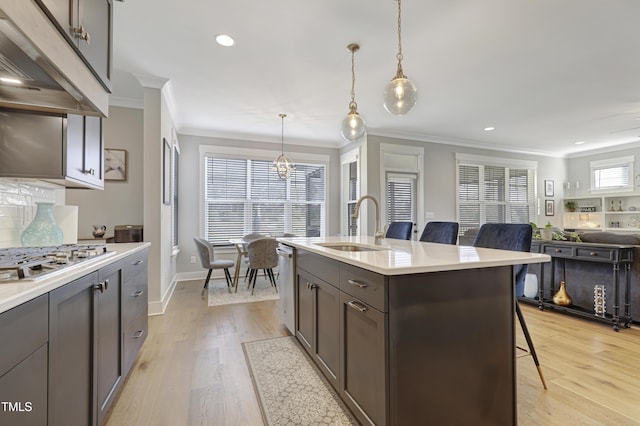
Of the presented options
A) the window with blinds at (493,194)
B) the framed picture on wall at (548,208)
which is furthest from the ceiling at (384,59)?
the framed picture on wall at (548,208)

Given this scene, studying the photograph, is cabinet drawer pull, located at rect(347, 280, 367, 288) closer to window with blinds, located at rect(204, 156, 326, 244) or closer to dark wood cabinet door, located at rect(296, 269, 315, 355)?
dark wood cabinet door, located at rect(296, 269, 315, 355)

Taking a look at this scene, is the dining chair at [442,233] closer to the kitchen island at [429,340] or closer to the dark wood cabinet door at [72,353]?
the kitchen island at [429,340]

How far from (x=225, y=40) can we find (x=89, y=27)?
4.44ft

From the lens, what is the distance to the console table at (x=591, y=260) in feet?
9.33

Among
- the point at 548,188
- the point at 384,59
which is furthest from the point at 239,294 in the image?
the point at 548,188

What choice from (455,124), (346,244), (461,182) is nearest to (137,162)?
(346,244)

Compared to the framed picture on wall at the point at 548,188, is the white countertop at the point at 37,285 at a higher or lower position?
lower

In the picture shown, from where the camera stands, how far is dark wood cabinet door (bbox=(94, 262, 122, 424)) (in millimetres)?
1369

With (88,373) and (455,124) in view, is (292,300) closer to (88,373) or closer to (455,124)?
(88,373)

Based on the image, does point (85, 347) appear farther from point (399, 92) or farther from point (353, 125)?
point (353, 125)

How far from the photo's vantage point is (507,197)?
646cm

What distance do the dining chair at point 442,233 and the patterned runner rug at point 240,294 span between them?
226cm

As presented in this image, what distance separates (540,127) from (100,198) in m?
6.97

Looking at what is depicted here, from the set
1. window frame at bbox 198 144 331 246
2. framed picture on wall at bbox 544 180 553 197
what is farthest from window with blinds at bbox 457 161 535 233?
window frame at bbox 198 144 331 246
